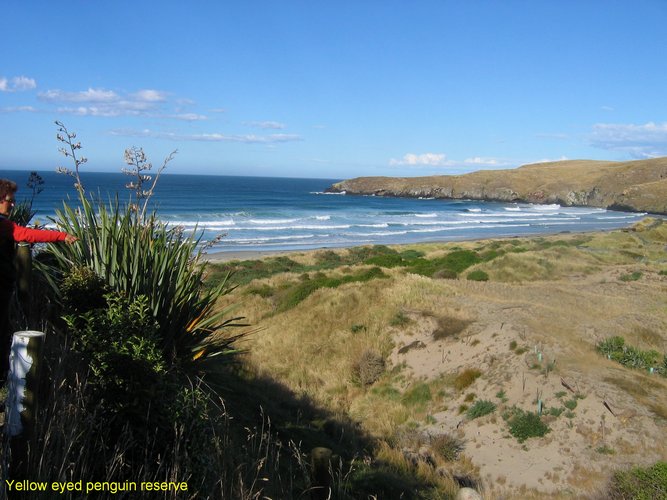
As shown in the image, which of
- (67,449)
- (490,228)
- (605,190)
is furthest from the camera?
(605,190)

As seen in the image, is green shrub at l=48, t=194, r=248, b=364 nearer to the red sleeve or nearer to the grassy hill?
the red sleeve

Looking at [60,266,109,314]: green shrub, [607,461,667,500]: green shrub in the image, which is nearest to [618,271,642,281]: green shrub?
[607,461,667,500]: green shrub

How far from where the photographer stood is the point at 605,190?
12925 cm

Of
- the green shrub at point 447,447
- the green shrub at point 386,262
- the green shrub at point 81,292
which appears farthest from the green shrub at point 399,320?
the green shrub at point 386,262

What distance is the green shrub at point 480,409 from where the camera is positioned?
12133mm

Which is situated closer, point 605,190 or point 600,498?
point 600,498

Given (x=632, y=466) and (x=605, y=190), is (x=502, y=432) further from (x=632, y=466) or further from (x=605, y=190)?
(x=605, y=190)

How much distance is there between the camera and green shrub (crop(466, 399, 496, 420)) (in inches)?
478

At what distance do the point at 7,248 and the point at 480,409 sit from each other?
33.6 ft


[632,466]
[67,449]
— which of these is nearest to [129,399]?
[67,449]

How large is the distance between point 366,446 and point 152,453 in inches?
239

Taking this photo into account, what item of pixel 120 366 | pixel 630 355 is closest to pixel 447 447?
pixel 630 355

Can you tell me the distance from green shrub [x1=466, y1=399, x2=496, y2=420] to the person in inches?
Answer: 383

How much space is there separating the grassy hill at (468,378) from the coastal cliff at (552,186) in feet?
335
